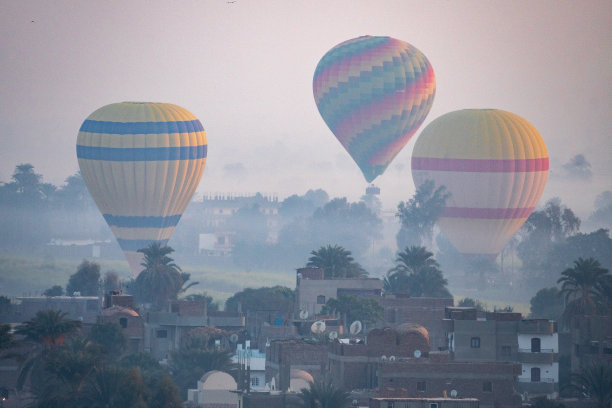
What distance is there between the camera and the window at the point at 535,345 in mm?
123125

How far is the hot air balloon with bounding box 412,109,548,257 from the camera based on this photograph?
7092 inches

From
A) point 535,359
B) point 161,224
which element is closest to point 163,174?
point 161,224

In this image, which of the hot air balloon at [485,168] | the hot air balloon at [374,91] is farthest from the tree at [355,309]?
the hot air balloon at [374,91]

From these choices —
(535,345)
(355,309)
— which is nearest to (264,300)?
(355,309)

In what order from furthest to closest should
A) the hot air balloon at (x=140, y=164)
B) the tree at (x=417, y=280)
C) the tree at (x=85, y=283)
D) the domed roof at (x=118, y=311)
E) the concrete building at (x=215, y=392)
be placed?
1. the tree at (x=85, y=283)
2. the hot air balloon at (x=140, y=164)
3. the tree at (x=417, y=280)
4. the domed roof at (x=118, y=311)
5. the concrete building at (x=215, y=392)

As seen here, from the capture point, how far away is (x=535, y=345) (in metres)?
123

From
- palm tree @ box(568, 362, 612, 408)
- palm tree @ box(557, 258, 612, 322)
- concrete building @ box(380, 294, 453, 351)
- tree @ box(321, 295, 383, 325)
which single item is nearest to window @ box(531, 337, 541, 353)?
concrete building @ box(380, 294, 453, 351)

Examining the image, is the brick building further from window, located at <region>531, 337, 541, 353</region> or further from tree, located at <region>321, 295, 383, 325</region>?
tree, located at <region>321, 295, 383, 325</region>

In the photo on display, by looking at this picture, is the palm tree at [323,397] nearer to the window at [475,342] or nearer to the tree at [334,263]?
the window at [475,342]

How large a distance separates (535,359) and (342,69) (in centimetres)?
6720

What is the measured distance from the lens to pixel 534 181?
181 m

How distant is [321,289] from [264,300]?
31.2ft

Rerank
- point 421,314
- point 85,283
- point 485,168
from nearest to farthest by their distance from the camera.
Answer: point 421,314
point 85,283
point 485,168

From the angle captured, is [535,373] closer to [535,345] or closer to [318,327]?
[535,345]
